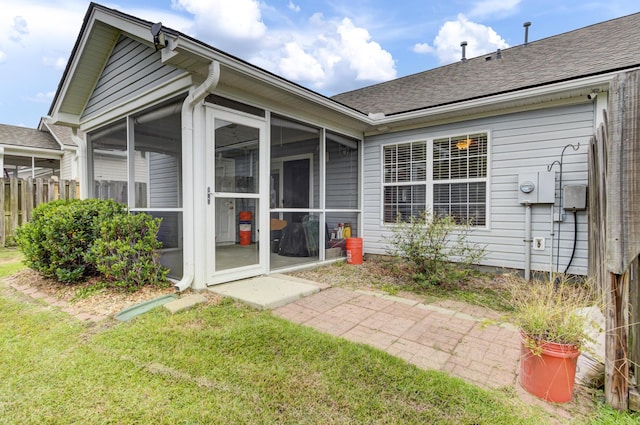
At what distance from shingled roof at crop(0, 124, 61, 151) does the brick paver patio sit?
41.9ft

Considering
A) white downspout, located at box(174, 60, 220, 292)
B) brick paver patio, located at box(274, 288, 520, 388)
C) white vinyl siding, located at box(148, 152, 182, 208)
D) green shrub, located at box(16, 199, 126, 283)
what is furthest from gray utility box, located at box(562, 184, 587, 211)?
green shrub, located at box(16, 199, 126, 283)

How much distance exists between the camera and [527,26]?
746 cm

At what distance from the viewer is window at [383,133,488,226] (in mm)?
5098

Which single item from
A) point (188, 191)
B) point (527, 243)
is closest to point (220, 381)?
point (188, 191)

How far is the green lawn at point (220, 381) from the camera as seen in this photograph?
166 centimetres

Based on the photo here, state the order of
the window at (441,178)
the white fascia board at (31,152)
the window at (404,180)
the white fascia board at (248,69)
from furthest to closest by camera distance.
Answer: the white fascia board at (31,152) < the window at (404,180) < the window at (441,178) < the white fascia board at (248,69)

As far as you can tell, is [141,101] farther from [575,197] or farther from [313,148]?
[575,197]

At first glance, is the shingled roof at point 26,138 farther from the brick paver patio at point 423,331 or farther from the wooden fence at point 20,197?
the brick paver patio at point 423,331

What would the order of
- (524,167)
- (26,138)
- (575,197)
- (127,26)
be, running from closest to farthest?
(127,26) < (575,197) < (524,167) < (26,138)

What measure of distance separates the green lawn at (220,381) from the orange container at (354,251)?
3173 mm

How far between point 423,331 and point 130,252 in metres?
3.36

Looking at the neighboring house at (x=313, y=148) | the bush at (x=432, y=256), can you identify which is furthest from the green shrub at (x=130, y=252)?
the bush at (x=432, y=256)

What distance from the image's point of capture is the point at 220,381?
6.44ft

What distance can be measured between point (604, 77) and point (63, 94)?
325 inches
